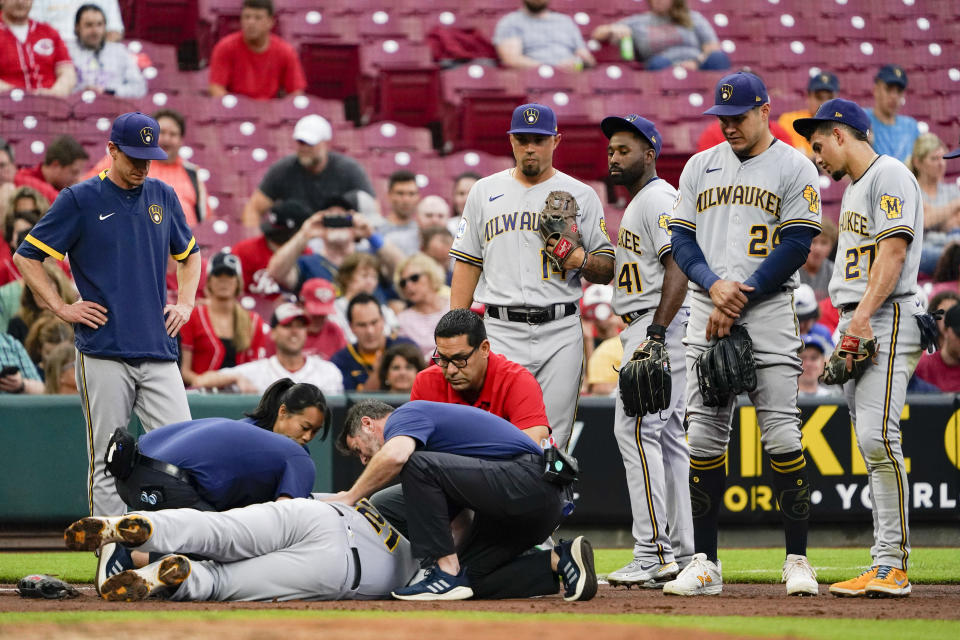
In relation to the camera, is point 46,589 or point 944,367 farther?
point 944,367

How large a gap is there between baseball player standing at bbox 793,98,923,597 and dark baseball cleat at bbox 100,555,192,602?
8.30 feet

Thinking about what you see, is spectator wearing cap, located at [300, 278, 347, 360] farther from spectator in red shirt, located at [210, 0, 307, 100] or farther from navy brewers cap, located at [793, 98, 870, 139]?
navy brewers cap, located at [793, 98, 870, 139]

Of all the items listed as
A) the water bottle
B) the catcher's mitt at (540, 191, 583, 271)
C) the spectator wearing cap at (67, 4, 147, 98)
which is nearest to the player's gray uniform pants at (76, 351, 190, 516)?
the catcher's mitt at (540, 191, 583, 271)

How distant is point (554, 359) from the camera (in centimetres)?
588

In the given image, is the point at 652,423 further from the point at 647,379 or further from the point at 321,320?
the point at 321,320

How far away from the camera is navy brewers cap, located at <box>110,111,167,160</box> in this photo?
228 inches

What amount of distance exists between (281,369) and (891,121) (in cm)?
637

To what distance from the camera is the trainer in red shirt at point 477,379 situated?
511cm

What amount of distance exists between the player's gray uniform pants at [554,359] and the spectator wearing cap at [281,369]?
2.65m

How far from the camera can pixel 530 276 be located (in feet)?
19.4

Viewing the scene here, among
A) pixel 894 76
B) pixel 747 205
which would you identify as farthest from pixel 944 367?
pixel 747 205

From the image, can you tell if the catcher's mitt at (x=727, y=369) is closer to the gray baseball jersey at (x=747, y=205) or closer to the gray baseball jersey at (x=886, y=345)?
the gray baseball jersey at (x=747, y=205)

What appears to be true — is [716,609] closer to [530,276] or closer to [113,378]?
[530,276]

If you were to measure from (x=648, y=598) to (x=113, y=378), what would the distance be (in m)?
2.50
